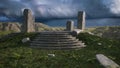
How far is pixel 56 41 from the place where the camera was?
30203 mm

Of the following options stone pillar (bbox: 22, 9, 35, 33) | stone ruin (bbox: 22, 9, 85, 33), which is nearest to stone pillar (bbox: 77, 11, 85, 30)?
stone ruin (bbox: 22, 9, 85, 33)

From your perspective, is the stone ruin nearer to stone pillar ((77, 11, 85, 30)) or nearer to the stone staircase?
stone pillar ((77, 11, 85, 30))

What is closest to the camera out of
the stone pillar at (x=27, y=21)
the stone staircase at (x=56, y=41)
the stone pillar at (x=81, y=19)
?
the stone staircase at (x=56, y=41)

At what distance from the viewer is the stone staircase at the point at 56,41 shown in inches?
1155

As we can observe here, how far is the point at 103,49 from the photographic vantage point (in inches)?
1141

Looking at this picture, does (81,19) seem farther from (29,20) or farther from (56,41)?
(56,41)

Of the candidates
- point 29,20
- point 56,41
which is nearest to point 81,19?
point 29,20

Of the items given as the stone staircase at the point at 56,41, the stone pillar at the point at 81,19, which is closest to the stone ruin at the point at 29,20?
the stone pillar at the point at 81,19

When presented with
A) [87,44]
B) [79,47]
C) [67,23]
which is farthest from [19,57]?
[67,23]

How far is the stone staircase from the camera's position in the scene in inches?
1155

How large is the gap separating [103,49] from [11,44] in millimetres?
10212

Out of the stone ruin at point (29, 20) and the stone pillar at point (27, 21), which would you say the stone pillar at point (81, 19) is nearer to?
the stone ruin at point (29, 20)

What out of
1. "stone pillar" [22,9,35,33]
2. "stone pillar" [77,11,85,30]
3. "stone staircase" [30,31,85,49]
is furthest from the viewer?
"stone pillar" [77,11,85,30]

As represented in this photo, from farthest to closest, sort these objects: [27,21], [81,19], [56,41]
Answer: [81,19], [27,21], [56,41]
